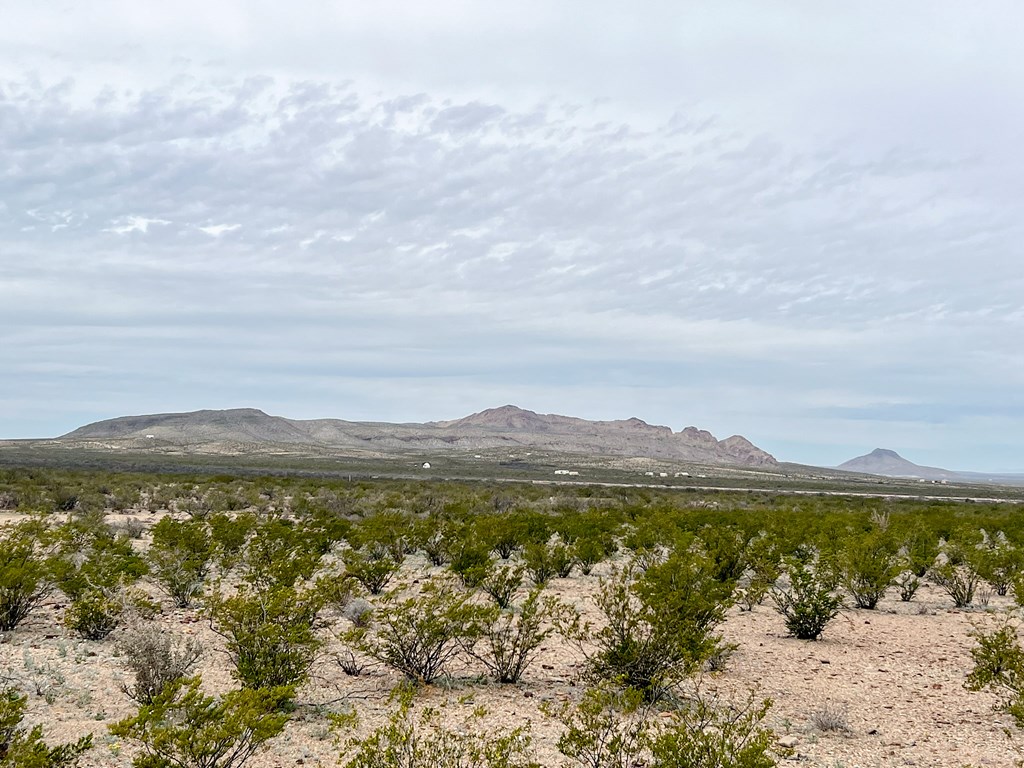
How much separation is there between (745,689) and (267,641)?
20.1ft

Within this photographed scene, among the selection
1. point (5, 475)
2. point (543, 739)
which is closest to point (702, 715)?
point (543, 739)

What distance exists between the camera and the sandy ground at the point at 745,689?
7.28 metres

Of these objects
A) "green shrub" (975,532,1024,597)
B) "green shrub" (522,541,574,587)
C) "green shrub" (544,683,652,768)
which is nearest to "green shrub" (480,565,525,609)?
"green shrub" (522,541,574,587)

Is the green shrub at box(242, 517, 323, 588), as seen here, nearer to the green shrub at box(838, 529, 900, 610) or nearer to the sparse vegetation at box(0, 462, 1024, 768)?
the sparse vegetation at box(0, 462, 1024, 768)

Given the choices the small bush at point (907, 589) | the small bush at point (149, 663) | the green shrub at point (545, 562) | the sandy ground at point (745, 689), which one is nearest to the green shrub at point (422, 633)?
the sandy ground at point (745, 689)

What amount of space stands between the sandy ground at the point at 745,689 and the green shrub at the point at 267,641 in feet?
1.79

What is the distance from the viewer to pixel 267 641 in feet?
27.0

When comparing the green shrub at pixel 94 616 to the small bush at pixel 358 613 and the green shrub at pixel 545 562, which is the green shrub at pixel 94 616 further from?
the green shrub at pixel 545 562

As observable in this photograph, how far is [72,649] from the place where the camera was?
33.7ft

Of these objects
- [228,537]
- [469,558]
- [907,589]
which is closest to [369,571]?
[469,558]

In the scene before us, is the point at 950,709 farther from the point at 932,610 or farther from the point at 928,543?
the point at 928,543

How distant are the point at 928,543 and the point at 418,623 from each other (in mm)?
17620

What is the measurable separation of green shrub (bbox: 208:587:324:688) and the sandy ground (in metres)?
0.54

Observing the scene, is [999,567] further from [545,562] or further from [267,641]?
[267,641]
